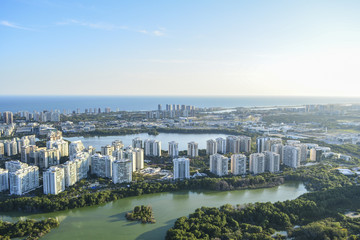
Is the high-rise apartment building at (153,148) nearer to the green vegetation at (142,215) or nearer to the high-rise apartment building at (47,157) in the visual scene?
the high-rise apartment building at (47,157)

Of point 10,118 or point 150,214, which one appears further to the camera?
point 10,118

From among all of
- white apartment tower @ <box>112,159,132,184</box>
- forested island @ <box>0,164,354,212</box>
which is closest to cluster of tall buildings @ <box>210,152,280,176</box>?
forested island @ <box>0,164,354,212</box>

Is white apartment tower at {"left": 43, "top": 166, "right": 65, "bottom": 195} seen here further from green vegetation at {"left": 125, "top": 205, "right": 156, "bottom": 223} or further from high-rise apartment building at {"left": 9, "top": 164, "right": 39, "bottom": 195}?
green vegetation at {"left": 125, "top": 205, "right": 156, "bottom": 223}

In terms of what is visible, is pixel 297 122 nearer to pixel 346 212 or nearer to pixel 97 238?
pixel 346 212

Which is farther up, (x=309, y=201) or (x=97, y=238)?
(x=309, y=201)

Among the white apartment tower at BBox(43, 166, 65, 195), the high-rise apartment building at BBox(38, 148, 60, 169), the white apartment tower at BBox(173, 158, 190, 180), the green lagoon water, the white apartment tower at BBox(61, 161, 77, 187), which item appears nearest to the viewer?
the green lagoon water

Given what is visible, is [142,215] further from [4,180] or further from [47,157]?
[47,157]

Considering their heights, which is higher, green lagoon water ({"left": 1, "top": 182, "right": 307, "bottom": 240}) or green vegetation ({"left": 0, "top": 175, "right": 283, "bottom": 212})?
green vegetation ({"left": 0, "top": 175, "right": 283, "bottom": 212})

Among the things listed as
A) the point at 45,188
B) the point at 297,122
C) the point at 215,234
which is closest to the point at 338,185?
the point at 215,234
